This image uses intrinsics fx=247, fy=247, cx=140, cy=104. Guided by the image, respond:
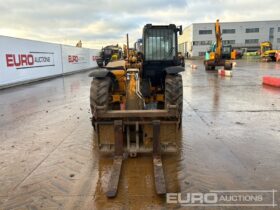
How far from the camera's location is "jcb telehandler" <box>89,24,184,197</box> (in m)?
4.32

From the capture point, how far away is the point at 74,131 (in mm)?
6254

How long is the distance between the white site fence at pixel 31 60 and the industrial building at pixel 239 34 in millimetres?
61758

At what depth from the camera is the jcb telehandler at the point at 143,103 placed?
432cm

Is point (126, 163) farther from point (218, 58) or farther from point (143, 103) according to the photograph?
point (218, 58)

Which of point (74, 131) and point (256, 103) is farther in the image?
point (256, 103)

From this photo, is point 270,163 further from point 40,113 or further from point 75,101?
point 75,101

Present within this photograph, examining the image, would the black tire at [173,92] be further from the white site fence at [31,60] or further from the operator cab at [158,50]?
the white site fence at [31,60]

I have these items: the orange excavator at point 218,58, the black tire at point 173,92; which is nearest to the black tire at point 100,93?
the black tire at point 173,92

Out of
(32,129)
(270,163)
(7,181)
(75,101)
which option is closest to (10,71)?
(75,101)

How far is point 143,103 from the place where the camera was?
5.37 metres

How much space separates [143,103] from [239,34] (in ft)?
277

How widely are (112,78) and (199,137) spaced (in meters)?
2.45

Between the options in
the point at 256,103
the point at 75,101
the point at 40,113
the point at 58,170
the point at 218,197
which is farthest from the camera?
the point at 75,101

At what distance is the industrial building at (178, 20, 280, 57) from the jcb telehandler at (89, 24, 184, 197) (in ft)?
254
